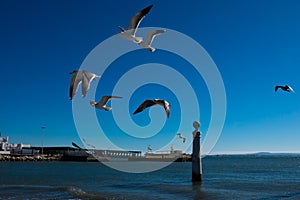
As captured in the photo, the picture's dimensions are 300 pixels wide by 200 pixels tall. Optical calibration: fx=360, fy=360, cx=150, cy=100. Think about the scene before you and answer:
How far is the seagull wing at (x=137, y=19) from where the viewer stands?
34.4 ft

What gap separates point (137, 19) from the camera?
1070cm

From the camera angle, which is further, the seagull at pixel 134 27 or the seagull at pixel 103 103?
the seagull at pixel 103 103

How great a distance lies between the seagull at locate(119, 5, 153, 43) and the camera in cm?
1051

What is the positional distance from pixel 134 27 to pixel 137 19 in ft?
1.13

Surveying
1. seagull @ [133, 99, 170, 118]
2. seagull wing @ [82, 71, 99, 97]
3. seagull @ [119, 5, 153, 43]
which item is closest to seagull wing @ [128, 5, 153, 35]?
seagull @ [119, 5, 153, 43]

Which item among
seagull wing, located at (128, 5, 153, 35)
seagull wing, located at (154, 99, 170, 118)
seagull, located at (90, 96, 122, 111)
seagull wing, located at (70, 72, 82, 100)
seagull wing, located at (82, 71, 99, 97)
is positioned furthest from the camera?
seagull, located at (90, 96, 122, 111)

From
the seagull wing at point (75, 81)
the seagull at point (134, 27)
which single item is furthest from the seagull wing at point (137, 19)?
the seagull wing at point (75, 81)

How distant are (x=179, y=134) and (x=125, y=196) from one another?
355 inches

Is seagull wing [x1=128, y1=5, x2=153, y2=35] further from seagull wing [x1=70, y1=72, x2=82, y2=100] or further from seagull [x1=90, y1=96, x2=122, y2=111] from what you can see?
seagull [x1=90, y1=96, x2=122, y2=111]

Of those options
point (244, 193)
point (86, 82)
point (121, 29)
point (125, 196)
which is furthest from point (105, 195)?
point (121, 29)

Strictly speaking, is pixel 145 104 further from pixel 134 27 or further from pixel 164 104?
pixel 134 27

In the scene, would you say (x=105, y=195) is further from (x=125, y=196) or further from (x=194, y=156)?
(x=194, y=156)

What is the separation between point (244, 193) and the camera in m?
22.3

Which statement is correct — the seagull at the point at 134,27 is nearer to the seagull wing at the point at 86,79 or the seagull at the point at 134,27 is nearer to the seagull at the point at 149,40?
the seagull at the point at 149,40
